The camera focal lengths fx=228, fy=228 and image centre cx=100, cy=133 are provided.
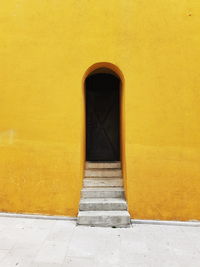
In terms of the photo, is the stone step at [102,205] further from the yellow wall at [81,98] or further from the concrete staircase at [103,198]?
the yellow wall at [81,98]

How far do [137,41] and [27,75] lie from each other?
2.46m

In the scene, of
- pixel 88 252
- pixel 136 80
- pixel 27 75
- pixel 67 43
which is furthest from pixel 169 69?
pixel 88 252

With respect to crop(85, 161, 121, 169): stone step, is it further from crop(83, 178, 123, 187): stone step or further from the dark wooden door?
the dark wooden door

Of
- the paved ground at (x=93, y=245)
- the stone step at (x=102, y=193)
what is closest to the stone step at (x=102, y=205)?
the stone step at (x=102, y=193)

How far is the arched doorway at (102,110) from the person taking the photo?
7.06 m

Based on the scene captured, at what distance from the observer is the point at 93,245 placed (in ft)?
11.5

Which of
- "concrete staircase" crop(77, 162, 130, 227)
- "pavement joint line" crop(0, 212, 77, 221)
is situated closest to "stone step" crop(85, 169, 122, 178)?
"concrete staircase" crop(77, 162, 130, 227)

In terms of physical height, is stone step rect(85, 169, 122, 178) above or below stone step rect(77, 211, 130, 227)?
above

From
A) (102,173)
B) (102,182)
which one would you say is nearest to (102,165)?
(102,173)

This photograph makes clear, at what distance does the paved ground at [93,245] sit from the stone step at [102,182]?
99cm

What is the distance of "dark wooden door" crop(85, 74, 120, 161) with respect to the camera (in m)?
7.06

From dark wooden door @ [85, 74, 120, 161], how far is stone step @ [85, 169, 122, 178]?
161cm

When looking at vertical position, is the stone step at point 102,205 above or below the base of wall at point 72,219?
above

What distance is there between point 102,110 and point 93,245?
4.39 metres
